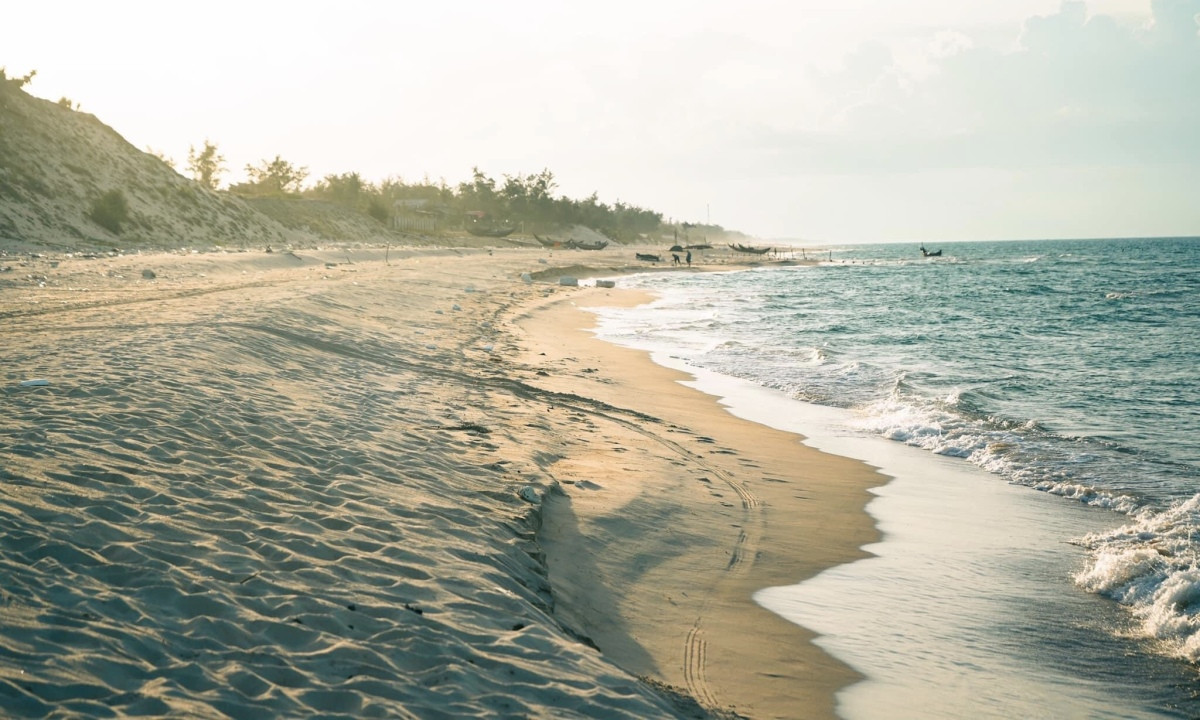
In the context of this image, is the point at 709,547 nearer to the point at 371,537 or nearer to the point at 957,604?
the point at 957,604

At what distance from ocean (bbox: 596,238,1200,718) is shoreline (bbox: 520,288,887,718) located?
1.08ft

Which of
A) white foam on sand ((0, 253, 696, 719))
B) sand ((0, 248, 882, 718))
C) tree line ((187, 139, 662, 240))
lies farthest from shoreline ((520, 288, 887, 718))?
tree line ((187, 139, 662, 240))

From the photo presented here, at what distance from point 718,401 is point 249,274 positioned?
18215 mm

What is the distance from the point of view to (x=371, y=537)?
561 cm

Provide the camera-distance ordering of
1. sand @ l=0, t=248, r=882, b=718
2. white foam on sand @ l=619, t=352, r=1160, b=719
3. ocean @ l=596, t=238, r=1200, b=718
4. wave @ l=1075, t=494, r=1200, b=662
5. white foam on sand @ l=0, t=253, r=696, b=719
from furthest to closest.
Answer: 1. wave @ l=1075, t=494, r=1200, b=662
2. ocean @ l=596, t=238, r=1200, b=718
3. white foam on sand @ l=619, t=352, r=1160, b=719
4. sand @ l=0, t=248, r=882, b=718
5. white foam on sand @ l=0, t=253, r=696, b=719

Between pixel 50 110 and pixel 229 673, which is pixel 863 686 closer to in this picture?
pixel 229 673

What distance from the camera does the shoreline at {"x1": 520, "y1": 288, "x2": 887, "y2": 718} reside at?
5.06 metres

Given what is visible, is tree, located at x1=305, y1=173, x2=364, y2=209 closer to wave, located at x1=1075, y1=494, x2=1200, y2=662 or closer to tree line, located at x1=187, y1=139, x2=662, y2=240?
tree line, located at x1=187, y1=139, x2=662, y2=240

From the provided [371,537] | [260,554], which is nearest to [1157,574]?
[371,537]

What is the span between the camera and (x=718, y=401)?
14430 mm

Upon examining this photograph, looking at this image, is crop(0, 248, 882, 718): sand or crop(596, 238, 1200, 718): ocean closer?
crop(0, 248, 882, 718): sand

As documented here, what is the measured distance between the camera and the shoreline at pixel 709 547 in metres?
5.06

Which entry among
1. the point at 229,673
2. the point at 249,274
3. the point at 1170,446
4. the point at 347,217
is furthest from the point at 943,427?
the point at 347,217

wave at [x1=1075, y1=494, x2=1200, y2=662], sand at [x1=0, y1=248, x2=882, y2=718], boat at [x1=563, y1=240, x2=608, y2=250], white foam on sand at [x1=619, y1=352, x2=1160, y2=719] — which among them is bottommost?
white foam on sand at [x1=619, y1=352, x2=1160, y2=719]
